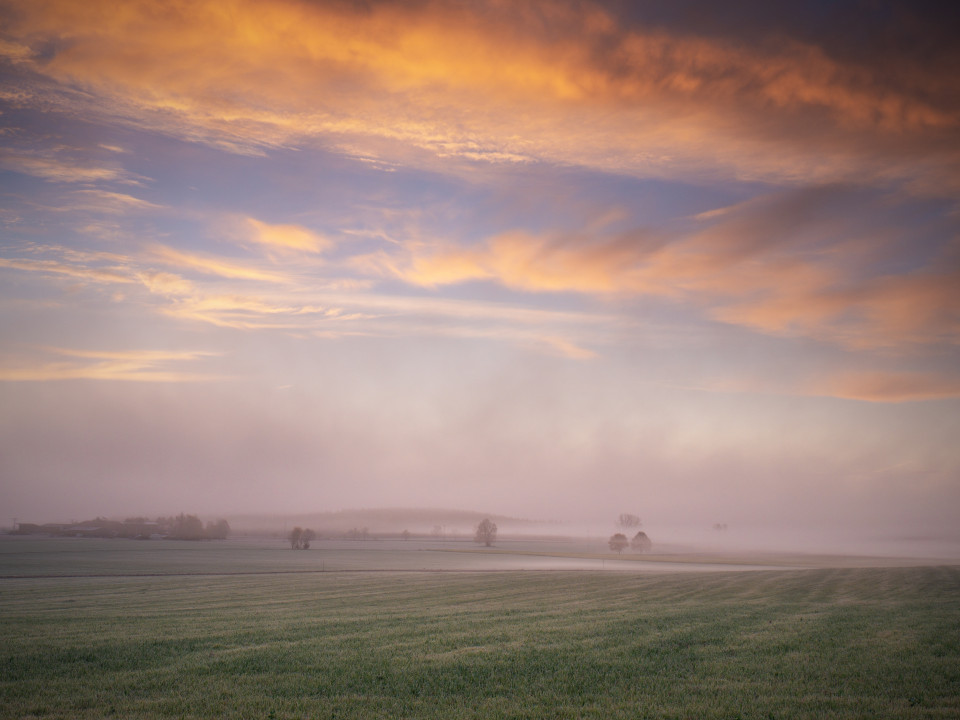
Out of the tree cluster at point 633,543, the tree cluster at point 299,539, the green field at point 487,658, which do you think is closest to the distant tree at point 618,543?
the tree cluster at point 633,543

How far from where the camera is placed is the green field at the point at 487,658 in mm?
13367

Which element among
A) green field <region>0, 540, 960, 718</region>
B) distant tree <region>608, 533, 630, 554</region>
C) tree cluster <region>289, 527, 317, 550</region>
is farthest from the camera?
distant tree <region>608, 533, 630, 554</region>

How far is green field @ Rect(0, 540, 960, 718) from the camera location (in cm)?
1337

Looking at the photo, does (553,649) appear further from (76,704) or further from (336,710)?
(76,704)

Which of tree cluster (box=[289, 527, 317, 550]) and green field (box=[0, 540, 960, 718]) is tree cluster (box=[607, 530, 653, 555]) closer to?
tree cluster (box=[289, 527, 317, 550])

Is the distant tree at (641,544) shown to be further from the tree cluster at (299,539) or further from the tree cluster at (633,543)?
the tree cluster at (299,539)

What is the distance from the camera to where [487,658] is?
17578mm

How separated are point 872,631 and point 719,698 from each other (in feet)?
39.7

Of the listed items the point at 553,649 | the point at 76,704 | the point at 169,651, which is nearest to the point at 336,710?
the point at 76,704

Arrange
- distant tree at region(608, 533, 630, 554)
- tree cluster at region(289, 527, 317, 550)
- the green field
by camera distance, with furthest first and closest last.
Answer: distant tree at region(608, 533, 630, 554), tree cluster at region(289, 527, 317, 550), the green field

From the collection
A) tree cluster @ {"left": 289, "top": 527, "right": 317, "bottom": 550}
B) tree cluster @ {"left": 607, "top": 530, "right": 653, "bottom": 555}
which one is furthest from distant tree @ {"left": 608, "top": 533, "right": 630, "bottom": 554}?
tree cluster @ {"left": 289, "top": 527, "right": 317, "bottom": 550}

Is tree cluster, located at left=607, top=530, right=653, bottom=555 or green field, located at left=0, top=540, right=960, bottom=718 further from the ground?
green field, located at left=0, top=540, right=960, bottom=718

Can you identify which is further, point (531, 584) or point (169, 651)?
point (531, 584)

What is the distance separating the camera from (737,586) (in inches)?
1667
